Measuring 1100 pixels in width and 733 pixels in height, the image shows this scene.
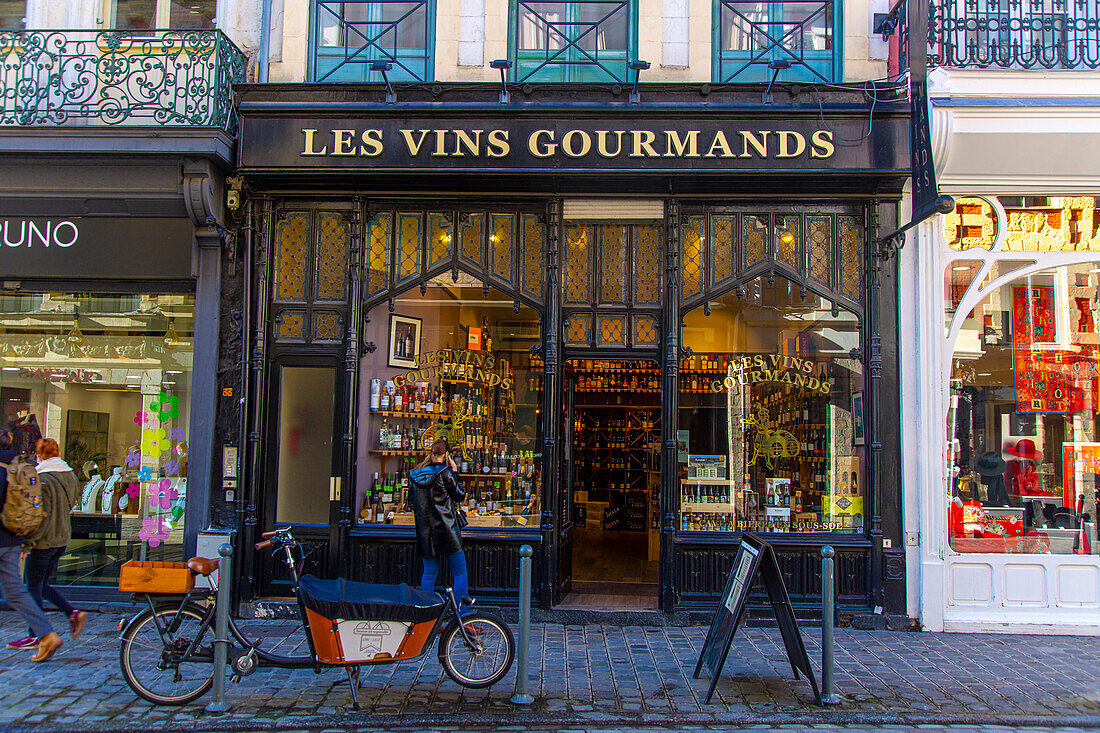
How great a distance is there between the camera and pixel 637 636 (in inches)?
311

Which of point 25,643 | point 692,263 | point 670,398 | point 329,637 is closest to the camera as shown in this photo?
point 329,637

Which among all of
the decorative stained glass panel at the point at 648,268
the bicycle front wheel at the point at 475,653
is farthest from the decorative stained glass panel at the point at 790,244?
the bicycle front wheel at the point at 475,653

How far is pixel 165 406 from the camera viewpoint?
30.2 ft

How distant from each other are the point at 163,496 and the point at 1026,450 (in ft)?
32.4

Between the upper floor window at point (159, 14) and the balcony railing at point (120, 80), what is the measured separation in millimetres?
816

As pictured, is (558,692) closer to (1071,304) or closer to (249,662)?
(249,662)

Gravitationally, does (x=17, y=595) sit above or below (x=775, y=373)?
below

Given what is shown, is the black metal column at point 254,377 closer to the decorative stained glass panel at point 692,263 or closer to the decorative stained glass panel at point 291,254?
the decorative stained glass panel at point 291,254

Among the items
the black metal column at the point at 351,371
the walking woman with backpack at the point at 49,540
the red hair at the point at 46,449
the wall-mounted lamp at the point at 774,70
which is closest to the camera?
the walking woman with backpack at the point at 49,540

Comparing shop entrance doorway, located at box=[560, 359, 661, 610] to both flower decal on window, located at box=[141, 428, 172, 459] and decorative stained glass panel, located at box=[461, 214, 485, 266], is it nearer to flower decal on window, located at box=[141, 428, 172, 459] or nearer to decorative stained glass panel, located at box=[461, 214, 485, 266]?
decorative stained glass panel, located at box=[461, 214, 485, 266]

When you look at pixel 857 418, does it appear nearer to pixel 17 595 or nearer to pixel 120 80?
pixel 17 595

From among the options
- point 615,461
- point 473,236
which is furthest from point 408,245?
point 615,461

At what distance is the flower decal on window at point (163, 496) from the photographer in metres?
9.09

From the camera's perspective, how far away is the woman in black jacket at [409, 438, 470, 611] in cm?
778
